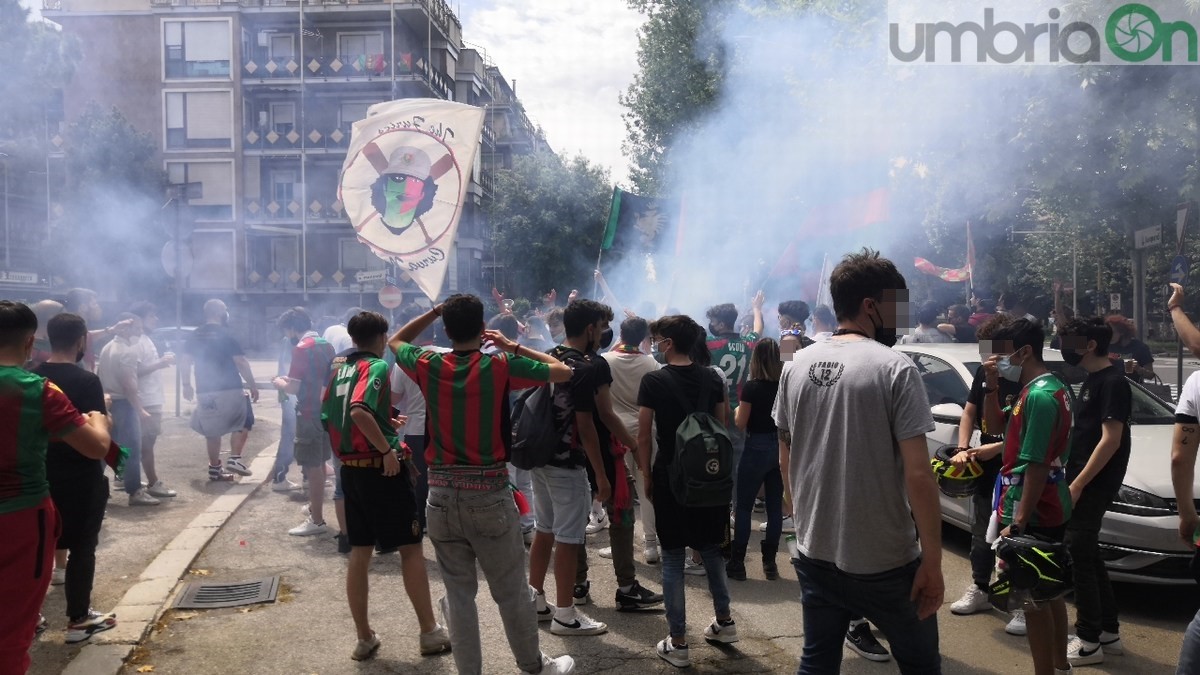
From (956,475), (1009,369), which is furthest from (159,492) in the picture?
(1009,369)

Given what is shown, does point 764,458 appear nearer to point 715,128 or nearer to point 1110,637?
point 1110,637

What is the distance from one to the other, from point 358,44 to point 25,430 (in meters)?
38.1

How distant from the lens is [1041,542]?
3.73 metres

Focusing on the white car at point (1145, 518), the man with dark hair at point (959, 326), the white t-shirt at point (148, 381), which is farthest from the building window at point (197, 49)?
the white car at point (1145, 518)

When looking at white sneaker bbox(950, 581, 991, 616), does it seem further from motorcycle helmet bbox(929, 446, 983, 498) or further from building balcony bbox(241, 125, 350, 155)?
building balcony bbox(241, 125, 350, 155)

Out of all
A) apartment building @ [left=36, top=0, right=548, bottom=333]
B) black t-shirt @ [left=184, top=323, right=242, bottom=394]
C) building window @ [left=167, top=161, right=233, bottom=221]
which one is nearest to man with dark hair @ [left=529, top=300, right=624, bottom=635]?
black t-shirt @ [left=184, top=323, right=242, bottom=394]

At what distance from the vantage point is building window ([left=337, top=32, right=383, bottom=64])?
126ft

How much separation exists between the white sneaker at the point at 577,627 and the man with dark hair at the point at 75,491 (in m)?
2.34

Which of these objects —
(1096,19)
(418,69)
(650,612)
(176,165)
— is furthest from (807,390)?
(176,165)

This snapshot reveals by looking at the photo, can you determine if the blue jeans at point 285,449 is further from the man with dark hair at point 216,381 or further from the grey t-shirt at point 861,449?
the grey t-shirt at point 861,449

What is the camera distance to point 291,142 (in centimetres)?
3812

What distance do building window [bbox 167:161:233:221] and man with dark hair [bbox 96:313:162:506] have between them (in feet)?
108

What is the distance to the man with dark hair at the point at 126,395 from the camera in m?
7.77

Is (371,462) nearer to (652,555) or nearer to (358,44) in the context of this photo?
(652,555)
